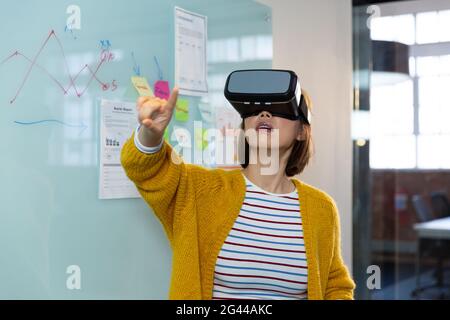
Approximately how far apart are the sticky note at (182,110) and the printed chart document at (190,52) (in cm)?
3

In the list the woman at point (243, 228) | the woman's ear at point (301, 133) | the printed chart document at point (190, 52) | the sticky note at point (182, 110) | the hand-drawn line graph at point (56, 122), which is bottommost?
the woman at point (243, 228)

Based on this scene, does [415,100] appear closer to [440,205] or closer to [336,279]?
[440,205]

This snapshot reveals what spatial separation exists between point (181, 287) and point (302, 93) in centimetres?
58

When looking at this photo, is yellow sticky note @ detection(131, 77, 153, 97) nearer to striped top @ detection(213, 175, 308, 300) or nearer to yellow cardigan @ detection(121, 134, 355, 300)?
yellow cardigan @ detection(121, 134, 355, 300)

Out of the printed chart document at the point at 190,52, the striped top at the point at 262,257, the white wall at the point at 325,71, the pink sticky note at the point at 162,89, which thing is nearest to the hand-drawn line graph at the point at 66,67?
the pink sticky note at the point at 162,89

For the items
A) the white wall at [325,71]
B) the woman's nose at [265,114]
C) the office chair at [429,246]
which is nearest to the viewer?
the woman's nose at [265,114]

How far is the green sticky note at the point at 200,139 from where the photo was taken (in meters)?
1.91

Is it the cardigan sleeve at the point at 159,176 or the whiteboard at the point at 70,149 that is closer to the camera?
the cardigan sleeve at the point at 159,176

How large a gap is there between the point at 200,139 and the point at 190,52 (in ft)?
0.91

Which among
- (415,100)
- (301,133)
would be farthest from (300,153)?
(415,100)

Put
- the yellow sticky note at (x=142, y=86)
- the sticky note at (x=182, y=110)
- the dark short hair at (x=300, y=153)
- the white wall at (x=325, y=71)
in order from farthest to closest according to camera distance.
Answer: the white wall at (x=325, y=71), the sticky note at (x=182, y=110), the yellow sticky note at (x=142, y=86), the dark short hair at (x=300, y=153)

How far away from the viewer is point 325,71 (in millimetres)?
2812

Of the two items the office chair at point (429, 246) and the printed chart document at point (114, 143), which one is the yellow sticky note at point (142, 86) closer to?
the printed chart document at point (114, 143)
